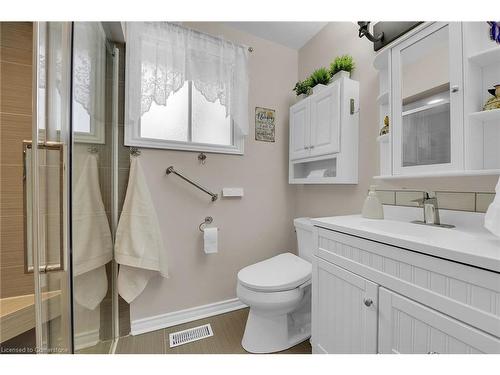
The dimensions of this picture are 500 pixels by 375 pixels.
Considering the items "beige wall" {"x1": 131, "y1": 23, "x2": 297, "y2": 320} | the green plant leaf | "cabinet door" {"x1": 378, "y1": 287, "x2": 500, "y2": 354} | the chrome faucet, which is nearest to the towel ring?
"beige wall" {"x1": 131, "y1": 23, "x2": 297, "y2": 320}

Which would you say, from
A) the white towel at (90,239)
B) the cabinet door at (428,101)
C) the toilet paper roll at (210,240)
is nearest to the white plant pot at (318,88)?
the cabinet door at (428,101)

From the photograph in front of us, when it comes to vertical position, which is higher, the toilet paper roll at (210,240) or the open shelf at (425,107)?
the open shelf at (425,107)

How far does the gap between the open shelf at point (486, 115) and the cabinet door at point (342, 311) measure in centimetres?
77

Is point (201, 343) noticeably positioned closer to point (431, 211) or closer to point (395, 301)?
point (395, 301)

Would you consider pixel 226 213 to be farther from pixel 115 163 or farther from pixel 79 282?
pixel 79 282

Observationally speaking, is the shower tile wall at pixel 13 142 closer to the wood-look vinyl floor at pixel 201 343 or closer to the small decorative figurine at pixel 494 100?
the wood-look vinyl floor at pixel 201 343

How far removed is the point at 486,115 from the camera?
2.62 feet

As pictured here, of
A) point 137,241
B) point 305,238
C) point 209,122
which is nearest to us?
point 137,241

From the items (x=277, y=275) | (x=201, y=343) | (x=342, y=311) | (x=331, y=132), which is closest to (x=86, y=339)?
(x=201, y=343)

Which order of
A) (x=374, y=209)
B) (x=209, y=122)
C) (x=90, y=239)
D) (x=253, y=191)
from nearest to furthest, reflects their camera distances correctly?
(x=90, y=239)
(x=374, y=209)
(x=209, y=122)
(x=253, y=191)

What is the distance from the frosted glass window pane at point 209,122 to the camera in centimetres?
165

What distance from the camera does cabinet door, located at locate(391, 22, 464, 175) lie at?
2.84 feet

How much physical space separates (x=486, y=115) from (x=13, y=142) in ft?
7.93

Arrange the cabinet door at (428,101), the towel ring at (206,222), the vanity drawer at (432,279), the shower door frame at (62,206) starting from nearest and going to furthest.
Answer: the vanity drawer at (432,279) → the shower door frame at (62,206) → the cabinet door at (428,101) → the towel ring at (206,222)
